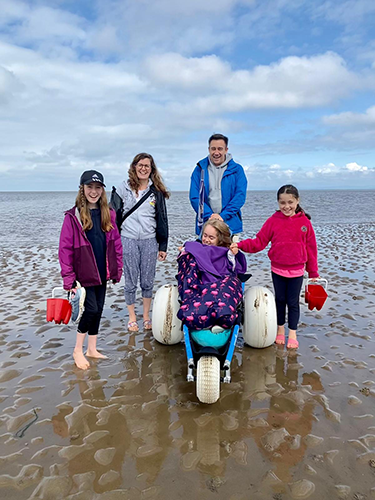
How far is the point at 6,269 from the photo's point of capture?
33.7 feet

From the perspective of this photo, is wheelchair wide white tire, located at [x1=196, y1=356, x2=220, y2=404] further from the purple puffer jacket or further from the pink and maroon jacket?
the pink and maroon jacket

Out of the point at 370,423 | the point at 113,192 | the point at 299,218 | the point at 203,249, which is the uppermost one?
the point at 113,192

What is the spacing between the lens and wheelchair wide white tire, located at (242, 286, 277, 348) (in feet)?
16.2

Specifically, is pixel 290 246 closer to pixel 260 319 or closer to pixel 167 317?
pixel 260 319

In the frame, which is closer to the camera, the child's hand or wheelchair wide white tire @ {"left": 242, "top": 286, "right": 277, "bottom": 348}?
the child's hand

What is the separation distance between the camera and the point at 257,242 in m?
5.05

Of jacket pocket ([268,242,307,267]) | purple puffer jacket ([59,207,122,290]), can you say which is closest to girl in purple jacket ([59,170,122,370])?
purple puffer jacket ([59,207,122,290])

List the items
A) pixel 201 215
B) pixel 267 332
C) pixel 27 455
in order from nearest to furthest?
pixel 27 455 < pixel 267 332 < pixel 201 215

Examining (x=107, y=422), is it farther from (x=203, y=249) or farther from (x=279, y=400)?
(x=203, y=249)

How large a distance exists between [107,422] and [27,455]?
728mm

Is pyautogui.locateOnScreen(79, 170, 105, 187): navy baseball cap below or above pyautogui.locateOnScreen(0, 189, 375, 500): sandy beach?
above

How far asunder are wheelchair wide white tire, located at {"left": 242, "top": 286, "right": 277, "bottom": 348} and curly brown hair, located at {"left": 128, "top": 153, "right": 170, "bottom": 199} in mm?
2139

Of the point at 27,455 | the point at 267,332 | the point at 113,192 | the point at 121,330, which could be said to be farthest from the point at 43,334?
the point at 267,332

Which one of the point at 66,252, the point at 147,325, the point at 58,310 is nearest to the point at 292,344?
the point at 147,325
